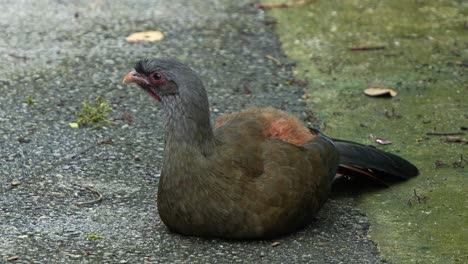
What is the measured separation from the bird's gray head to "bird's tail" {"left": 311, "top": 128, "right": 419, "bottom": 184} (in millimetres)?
1017

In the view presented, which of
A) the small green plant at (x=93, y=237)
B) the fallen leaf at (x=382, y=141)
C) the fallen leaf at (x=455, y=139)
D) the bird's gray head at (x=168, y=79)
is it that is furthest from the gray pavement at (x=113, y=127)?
the fallen leaf at (x=455, y=139)

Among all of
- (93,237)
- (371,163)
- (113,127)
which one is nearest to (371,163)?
(371,163)

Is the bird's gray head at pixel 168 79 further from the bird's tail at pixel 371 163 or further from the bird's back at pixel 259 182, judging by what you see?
the bird's tail at pixel 371 163

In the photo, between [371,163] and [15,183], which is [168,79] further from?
[371,163]

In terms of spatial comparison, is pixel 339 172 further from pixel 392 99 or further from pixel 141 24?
pixel 141 24

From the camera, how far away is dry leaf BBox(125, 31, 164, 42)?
8211 millimetres

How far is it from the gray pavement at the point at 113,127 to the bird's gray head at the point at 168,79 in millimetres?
685

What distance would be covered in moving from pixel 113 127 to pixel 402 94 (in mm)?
2056

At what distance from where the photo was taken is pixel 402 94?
277 inches

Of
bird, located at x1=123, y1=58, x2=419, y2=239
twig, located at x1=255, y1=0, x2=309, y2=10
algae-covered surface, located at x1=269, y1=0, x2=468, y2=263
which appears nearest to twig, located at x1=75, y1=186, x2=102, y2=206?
bird, located at x1=123, y1=58, x2=419, y2=239

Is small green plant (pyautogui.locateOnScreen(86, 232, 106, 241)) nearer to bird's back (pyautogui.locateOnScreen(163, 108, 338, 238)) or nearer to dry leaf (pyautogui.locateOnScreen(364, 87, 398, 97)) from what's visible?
bird's back (pyautogui.locateOnScreen(163, 108, 338, 238))

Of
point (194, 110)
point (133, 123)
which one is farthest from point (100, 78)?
point (194, 110)

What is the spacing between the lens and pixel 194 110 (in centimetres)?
486

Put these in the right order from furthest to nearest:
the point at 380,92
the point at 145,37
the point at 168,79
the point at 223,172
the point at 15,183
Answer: the point at 145,37 → the point at 380,92 → the point at 15,183 → the point at 168,79 → the point at 223,172
